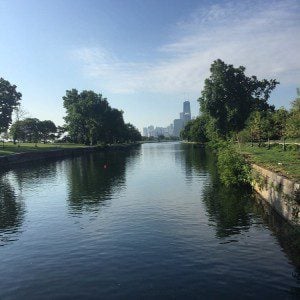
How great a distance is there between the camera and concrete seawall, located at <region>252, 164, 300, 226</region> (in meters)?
24.2

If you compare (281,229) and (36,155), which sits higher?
(36,155)

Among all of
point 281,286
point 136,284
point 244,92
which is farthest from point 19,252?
point 244,92

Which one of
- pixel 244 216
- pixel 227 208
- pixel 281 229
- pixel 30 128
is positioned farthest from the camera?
pixel 30 128

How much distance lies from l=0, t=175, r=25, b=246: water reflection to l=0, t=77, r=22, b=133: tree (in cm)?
6974

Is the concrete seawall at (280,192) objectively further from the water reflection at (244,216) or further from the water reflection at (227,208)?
the water reflection at (227,208)

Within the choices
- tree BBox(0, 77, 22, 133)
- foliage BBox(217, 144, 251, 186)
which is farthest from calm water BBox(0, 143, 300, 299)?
tree BBox(0, 77, 22, 133)

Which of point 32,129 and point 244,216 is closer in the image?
point 244,216

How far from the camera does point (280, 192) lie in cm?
2886

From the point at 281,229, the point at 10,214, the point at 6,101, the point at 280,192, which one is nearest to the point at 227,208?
the point at 280,192

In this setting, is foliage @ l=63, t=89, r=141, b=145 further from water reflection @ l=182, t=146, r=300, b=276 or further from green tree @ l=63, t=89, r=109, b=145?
water reflection @ l=182, t=146, r=300, b=276

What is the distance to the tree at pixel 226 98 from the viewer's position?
105 metres

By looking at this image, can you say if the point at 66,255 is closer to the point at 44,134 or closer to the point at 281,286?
the point at 281,286

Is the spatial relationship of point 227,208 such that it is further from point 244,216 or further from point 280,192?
point 280,192

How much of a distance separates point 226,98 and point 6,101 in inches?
2491
